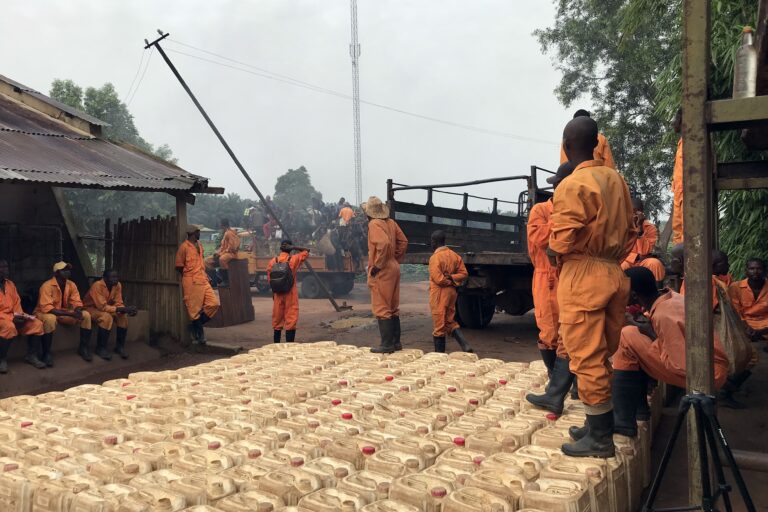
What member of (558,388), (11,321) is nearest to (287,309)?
(11,321)

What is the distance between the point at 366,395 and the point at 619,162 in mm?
14383

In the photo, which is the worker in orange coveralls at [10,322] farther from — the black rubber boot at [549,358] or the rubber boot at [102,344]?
the black rubber boot at [549,358]

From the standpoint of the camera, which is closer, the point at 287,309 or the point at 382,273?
the point at 382,273

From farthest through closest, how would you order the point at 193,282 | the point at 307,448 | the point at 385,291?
1. the point at 193,282
2. the point at 385,291
3. the point at 307,448

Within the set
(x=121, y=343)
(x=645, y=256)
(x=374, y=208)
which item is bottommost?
(x=121, y=343)

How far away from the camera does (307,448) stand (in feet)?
10.7

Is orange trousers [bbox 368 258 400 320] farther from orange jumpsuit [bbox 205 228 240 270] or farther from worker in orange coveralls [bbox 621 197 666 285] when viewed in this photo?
orange jumpsuit [bbox 205 228 240 270]

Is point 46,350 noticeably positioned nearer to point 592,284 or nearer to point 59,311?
point 59,311

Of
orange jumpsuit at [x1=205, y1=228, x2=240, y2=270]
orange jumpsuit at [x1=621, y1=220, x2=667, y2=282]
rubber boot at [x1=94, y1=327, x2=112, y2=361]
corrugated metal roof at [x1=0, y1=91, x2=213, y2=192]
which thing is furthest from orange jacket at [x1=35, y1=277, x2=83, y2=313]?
orange jumpsuit at [x1=621, y1=220, x2=667, y2=282]

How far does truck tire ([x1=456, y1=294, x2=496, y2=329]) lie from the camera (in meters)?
9.79

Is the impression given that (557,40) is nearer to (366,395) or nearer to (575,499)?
(366,395)

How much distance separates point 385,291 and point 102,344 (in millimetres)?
4073

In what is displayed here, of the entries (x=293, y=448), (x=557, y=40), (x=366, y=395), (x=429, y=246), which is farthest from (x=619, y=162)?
(x=293, y=448)

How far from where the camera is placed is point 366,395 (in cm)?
431
